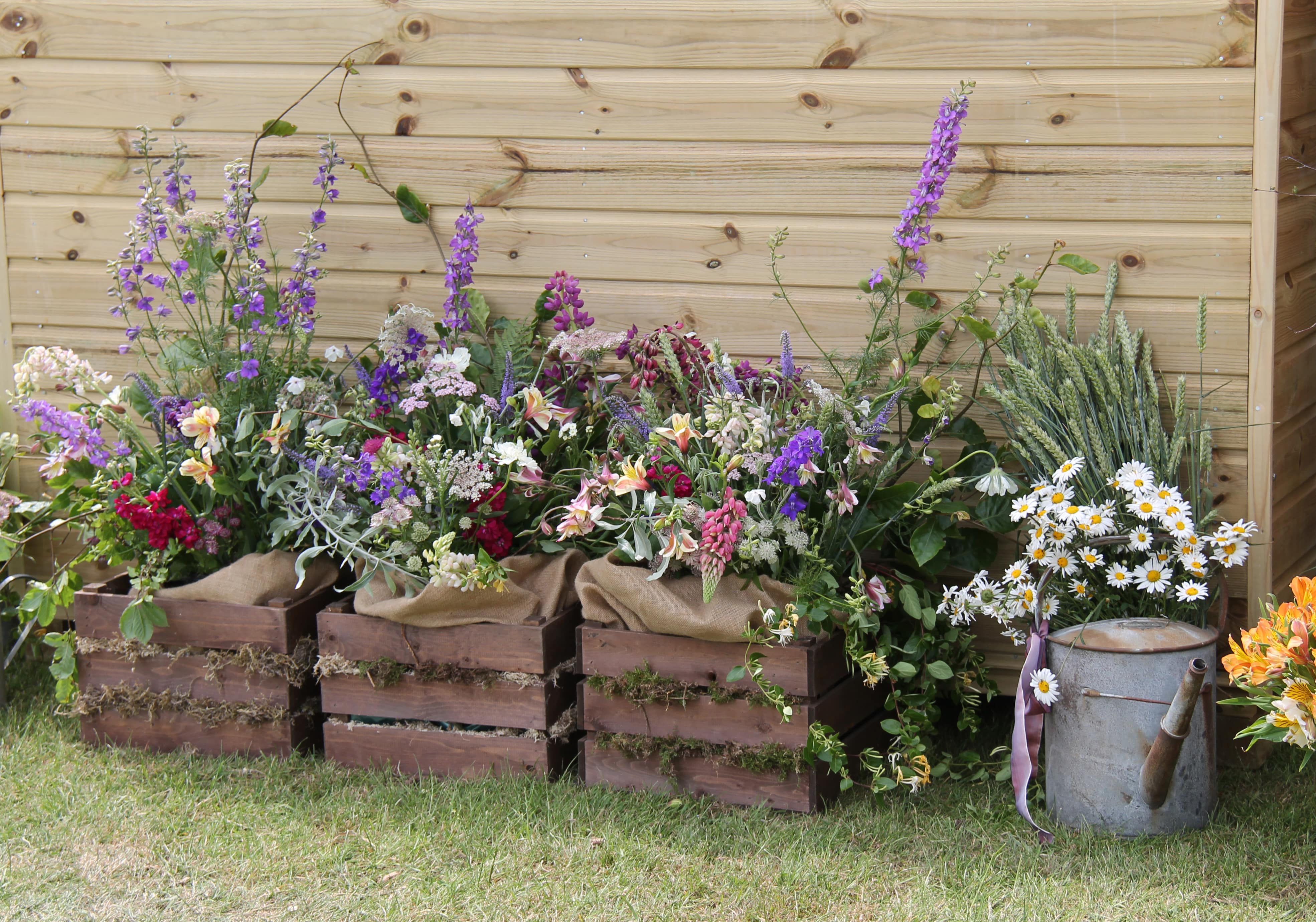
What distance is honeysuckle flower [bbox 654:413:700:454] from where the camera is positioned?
2.62m

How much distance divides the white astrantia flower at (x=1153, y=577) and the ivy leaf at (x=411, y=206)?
1823 millimetres

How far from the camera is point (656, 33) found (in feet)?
9.77

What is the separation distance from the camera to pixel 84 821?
8.80 feet

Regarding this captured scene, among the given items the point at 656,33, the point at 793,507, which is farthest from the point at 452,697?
the point at 656,33

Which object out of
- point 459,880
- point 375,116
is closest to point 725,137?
point 375,116

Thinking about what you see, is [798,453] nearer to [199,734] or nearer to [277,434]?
[277,434]

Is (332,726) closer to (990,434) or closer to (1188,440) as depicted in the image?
(990,434)

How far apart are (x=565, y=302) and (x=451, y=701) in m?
0.93

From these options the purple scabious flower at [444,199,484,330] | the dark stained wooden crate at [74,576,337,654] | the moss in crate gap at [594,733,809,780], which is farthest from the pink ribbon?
the dark stained wooden crate at [74,576,337,654]

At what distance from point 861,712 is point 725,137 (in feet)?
4.35

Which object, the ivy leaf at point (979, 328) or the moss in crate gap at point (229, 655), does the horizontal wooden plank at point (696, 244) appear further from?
the moss in crate gap at point (229, 655)

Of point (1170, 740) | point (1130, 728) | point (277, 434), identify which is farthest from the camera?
point (277, 434)

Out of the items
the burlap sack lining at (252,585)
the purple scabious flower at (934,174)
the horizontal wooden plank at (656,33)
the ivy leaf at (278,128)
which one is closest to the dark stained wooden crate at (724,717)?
the burlap sack lining at (252,585)

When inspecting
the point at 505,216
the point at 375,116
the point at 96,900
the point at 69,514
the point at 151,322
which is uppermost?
the point at 375,116
